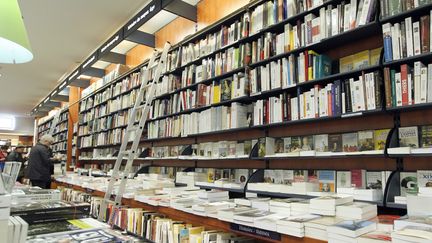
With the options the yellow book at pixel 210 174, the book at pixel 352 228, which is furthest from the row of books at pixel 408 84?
the yellow book at pixel 210 174

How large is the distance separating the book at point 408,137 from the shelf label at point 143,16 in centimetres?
284

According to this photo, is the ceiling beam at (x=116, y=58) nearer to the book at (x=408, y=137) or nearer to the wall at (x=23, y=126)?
the book at (x=408, y=137)

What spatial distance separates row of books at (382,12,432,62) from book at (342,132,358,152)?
604 millimetres

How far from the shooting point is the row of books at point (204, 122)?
2939 mm

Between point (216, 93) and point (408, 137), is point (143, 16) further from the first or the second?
point (408, 137)

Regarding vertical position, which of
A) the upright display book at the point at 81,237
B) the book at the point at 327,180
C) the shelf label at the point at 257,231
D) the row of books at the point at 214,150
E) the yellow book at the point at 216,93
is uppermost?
the yellow book at the point at 216,93

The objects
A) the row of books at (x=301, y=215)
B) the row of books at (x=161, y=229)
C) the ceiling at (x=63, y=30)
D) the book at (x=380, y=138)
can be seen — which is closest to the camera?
the row of books at (x=301, y=215)

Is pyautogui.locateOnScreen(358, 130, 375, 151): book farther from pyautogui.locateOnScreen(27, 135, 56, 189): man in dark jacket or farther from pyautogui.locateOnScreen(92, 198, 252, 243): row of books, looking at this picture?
pyautogui.locateOnScreen(27, 135, 56, 189): man in dark jacket

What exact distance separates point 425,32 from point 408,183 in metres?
0.91

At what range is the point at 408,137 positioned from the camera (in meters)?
1.94

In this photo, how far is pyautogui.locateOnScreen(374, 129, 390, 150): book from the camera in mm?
2053

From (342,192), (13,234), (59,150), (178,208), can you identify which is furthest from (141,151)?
(59,150)

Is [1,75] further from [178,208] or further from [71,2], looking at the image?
[178,208]

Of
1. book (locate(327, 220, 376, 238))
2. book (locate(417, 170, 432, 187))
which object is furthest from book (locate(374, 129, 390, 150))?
book (locate(327, 220, 376, 238))
